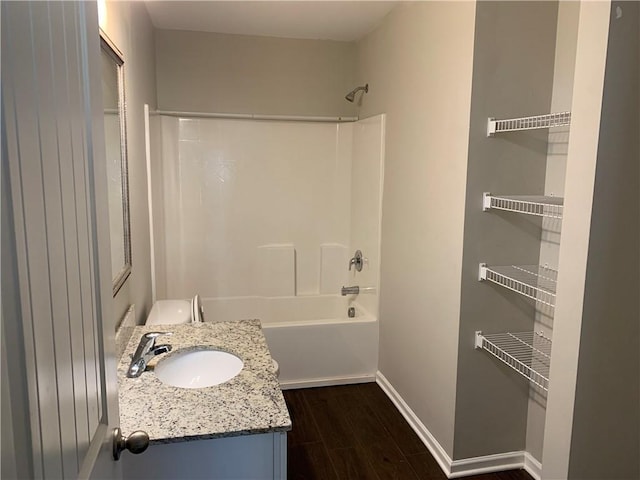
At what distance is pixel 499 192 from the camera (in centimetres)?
220

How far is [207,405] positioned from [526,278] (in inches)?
57.0

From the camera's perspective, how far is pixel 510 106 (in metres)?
2.16

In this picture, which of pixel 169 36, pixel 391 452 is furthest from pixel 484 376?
pixel 169 36

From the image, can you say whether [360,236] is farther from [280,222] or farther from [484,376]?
[484,376]

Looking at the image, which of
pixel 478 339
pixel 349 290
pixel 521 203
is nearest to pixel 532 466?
pixel 478 339

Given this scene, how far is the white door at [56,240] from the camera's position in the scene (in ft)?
1.86

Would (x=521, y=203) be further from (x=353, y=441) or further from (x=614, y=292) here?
(x=353, y=441)

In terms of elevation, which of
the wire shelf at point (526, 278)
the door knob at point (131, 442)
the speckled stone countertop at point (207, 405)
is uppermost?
the wire shelf at point (526, 278)

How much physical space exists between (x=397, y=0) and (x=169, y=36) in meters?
1.59

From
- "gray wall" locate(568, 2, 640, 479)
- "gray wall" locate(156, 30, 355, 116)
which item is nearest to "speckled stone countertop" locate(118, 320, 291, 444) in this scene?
"gray wall" locate(568, 2, 640, 479)

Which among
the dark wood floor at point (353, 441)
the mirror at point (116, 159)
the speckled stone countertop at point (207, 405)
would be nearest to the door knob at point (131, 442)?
the speckled stone countertop at point (207, 405)

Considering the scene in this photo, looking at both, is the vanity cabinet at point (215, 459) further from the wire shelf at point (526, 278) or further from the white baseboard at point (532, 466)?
the white baseboard at point (532, 466)

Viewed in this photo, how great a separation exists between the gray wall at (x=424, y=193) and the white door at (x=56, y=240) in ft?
5.43

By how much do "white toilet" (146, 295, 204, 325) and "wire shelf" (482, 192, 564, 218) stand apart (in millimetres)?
1464
